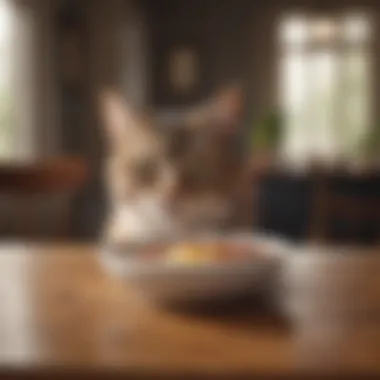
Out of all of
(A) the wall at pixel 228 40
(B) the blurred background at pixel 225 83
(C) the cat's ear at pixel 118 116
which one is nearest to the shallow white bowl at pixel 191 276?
(C) the cat's ear at pixel 118 116

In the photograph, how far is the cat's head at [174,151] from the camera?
58.0 inches

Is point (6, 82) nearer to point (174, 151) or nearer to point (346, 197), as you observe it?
point (346, 197)

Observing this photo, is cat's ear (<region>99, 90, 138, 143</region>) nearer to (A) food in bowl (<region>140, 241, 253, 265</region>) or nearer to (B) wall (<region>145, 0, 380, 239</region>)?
(A) food in bowl (<region>140, 241, 253, 265</region>)

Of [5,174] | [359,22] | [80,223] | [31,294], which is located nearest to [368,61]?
[359,22]

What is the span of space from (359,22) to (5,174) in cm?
560

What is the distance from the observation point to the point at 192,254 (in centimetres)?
97

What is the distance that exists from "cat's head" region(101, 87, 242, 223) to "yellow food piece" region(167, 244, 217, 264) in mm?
394

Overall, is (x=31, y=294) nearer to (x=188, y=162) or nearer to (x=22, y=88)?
(x=188, y=162)

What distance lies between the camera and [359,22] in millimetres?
7008

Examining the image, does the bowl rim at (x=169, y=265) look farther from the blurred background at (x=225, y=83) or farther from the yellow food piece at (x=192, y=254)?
the blurred background at (x=225, y=83)

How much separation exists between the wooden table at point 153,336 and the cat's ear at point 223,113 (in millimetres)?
448

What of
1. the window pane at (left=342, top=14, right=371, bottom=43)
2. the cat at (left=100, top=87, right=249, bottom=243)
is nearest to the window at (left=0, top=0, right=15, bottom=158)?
the cat at (left=100, top=87, right=249, bottom=243)

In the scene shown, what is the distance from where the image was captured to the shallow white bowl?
0.89 m

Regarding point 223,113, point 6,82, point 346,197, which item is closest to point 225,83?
point 6,82
